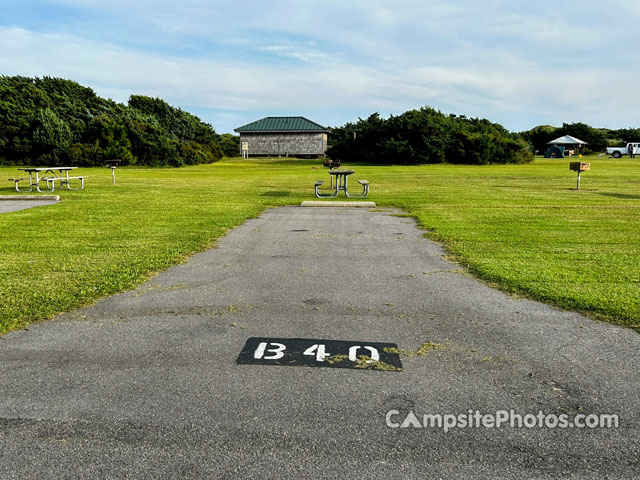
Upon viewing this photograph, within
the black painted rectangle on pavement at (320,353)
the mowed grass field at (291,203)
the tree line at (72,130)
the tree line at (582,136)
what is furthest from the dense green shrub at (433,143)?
the black painted rectangle on pavement at (320,353)

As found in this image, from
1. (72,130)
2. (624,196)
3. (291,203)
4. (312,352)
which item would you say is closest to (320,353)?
(312,352)

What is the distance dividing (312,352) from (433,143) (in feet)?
151

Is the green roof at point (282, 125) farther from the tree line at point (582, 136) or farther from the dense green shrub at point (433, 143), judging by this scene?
the tree line at point (582, 136)

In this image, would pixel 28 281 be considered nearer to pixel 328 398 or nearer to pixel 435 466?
pixel 328 398

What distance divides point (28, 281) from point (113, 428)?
4.10 metres

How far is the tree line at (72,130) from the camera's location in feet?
137

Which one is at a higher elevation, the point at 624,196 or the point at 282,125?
the point at 282,125

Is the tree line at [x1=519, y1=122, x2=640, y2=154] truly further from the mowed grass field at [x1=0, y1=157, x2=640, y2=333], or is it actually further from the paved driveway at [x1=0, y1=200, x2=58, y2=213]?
the paved driveway at [x1=0, y1=200, x2=58, y2=213]

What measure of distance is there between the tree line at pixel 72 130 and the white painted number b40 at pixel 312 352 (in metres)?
42.0

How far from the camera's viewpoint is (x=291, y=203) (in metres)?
16.3

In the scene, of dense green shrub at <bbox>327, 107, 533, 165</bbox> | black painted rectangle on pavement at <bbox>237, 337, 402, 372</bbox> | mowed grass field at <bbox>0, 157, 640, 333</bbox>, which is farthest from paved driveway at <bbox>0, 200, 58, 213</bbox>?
dense green shrub at <bbox>327, 107, 533, 165</bbox>

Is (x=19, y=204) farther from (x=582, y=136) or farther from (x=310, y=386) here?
(x=582, y=136)

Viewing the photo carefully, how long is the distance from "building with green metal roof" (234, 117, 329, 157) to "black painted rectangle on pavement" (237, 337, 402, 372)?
61.2 meters

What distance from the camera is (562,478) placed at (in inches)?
104
